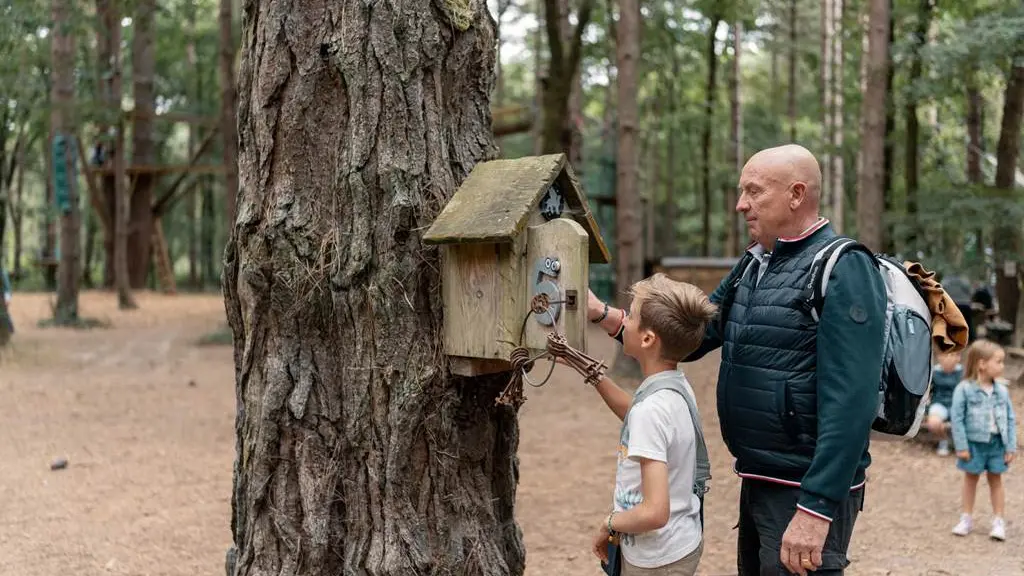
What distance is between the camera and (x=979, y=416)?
5926 millimetres

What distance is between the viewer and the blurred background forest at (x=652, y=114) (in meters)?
11.6

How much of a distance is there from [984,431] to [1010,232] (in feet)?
24.7

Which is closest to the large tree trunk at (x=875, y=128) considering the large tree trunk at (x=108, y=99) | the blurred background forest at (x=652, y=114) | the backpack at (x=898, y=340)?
the blurred background forest at (x=652, y=114)

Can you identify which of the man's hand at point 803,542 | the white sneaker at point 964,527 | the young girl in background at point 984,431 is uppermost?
the man's hand at point 803,542

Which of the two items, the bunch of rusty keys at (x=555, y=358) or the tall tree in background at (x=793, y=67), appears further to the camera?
the tall tree in background at (x=793, y=67)

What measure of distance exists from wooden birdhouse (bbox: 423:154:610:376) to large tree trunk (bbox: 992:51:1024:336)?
1129cm

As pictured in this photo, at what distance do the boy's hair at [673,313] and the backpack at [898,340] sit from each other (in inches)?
13.0

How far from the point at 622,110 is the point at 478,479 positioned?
30.0ft

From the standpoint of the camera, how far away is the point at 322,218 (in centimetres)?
314

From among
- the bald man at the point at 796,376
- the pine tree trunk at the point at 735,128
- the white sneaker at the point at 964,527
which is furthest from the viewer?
the pine tree trunk at the point at 735,128

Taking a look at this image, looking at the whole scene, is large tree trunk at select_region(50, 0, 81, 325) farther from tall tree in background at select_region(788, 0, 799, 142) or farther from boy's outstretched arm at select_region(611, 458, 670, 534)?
tall tree in background at select_region(788, 0, 799, 142)

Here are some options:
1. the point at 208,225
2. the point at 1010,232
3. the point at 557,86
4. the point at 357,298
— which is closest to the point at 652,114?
the point at 557,86

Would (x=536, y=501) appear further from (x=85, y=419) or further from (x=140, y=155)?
(x=140, y=155)

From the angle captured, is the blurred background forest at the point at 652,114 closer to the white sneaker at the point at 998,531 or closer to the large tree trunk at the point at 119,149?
the large tree trunk at the point at 119,149
